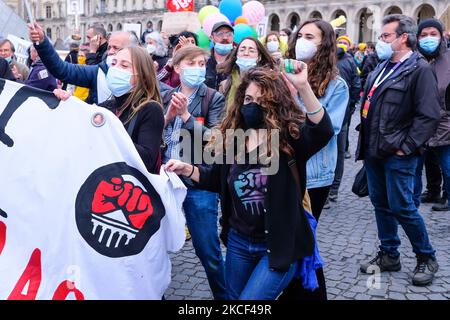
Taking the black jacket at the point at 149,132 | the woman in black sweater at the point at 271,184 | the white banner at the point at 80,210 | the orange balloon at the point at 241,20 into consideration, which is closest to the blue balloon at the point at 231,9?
the orange balloon at the point at 241,20

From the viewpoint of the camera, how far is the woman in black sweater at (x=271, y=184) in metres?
2.50

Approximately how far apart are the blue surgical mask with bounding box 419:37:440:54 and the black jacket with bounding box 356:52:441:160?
140 cm

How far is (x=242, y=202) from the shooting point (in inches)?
104

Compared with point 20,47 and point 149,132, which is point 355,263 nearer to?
point 149,132

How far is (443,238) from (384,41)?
7.60 ft

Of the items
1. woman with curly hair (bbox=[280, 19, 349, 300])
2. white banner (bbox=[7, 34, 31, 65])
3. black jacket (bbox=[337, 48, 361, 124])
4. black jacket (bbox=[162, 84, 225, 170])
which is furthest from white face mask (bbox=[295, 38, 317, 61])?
white banner (bbox=[7, 34, 31, 65])

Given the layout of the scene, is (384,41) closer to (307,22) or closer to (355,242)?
(307,22)

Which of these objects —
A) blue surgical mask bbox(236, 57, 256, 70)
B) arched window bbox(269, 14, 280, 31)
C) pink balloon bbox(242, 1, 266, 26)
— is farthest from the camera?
arched window bbox(269, 14, 280, 31)

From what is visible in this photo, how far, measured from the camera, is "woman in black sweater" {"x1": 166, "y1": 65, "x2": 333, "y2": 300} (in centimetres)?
250

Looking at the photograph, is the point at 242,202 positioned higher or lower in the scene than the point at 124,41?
lower

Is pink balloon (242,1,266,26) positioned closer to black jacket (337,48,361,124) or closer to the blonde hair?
black jacket (337,48,361,124)

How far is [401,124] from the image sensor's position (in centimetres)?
399

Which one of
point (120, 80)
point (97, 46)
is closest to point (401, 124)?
point (120, 80)
